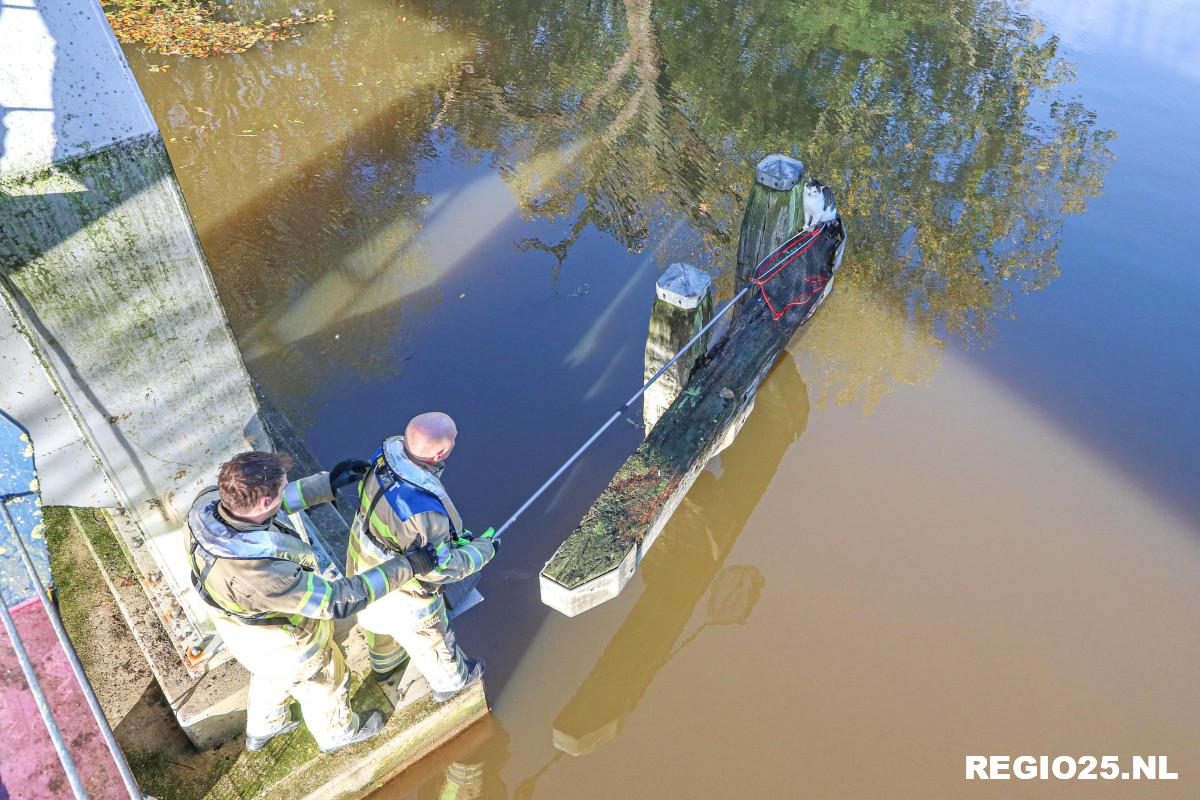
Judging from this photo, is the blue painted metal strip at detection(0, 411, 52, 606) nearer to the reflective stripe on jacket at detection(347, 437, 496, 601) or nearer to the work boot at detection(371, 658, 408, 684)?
the reflective stripe on jacket at detection(347, 437, 496, 601)

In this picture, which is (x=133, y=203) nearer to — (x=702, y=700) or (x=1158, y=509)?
(x=702, y=700)

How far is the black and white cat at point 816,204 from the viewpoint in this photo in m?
6.08

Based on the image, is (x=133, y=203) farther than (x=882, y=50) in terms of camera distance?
No

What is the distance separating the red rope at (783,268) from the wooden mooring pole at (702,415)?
26mm

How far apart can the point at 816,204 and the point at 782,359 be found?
1.41 m

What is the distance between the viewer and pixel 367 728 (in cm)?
377

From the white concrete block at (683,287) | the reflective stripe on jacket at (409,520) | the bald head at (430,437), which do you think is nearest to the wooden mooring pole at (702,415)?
the white concrete block at (683,287)

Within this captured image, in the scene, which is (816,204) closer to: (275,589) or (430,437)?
(430,437)

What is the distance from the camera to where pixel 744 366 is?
17.2 ft

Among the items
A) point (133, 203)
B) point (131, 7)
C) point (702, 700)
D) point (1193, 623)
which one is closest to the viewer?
point (133, 203)

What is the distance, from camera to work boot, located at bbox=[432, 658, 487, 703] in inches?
155

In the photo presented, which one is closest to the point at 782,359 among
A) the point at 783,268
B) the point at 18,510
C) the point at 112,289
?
the point at 783,268

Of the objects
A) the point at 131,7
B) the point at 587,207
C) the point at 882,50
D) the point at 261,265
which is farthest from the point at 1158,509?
the point at 131,7

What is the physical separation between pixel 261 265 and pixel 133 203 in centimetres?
514
